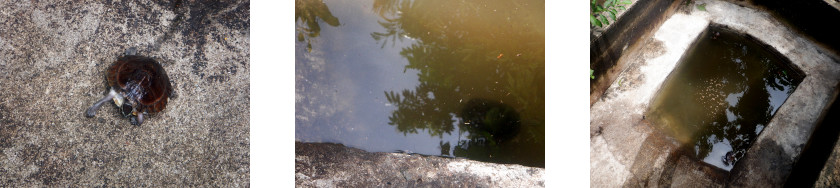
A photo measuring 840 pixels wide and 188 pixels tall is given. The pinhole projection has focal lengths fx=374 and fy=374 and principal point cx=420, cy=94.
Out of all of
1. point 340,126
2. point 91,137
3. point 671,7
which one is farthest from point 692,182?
point 91,137

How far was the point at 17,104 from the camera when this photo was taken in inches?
66.8

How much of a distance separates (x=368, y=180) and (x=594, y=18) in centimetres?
124

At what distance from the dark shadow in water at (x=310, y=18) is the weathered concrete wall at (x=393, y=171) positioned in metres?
0.49

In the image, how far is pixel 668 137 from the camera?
2168 mm

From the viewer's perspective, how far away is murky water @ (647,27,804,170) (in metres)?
2.21

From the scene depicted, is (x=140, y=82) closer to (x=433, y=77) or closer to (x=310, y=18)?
(x=310, y=18)

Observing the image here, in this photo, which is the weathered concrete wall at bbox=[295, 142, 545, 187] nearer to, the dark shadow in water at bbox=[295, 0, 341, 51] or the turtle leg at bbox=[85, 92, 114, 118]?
the dark shadow in water at bbox=[295, 0, 341, 51]

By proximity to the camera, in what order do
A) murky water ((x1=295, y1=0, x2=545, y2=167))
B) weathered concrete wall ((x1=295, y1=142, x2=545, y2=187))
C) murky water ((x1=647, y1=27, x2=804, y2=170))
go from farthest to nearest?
murky water ((x1=647, y1=27, x2=804, y2=170))
murky water ((x1=295, y1=0, x2=545, y2=167))
weathered concrete wall ((x1=295, y1=142, x2=545, y2=187))

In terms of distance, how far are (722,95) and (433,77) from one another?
72.6 inches

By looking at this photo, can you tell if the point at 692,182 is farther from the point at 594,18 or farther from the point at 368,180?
the point at 368,180

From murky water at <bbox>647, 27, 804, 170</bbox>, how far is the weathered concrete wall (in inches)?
43.7

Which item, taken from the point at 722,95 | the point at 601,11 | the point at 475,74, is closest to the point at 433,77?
the point at 475,74

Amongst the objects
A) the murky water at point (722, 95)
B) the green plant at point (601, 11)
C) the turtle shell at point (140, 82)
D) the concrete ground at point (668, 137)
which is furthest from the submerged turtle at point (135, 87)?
the murky water at point (722, 95)

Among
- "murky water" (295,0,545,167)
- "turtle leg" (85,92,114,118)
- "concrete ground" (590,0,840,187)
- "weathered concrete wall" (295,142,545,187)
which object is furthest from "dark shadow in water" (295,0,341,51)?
"concrete ground" (590,0,840,187)
